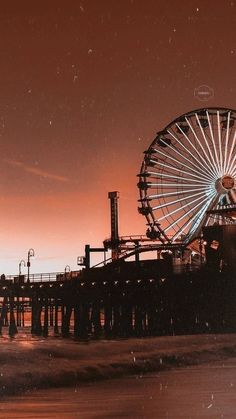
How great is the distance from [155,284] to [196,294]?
4.06 meters

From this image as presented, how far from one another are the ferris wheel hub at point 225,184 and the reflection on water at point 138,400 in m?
39.0

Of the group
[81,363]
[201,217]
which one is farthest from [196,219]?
[81,363]

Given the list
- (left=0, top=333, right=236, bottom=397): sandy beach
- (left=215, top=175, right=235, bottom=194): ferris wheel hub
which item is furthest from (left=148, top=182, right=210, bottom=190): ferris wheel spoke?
(left=0, top=333, right=236, bottom=397): sandy beach

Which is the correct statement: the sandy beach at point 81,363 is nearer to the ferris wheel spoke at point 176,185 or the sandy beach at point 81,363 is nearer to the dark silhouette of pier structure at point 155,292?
the dark silhouette of pier structure at point 155,292

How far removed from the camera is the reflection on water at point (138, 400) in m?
10.1

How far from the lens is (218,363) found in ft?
64.9

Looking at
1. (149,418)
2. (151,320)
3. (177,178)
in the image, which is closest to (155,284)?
(151,320)

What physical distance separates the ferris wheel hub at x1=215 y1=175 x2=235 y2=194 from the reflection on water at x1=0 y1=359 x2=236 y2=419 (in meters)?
39.0

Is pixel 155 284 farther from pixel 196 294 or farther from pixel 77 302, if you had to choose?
pixel 77 302

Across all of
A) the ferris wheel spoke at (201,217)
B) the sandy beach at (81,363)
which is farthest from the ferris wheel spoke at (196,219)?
the sandy beach at (81,363)

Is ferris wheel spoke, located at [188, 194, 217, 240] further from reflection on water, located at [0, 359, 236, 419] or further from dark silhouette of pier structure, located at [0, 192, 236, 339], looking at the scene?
reflection on water, located at [0, 359, 236, 419]

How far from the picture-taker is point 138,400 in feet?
38.4

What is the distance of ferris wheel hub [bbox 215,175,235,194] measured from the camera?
5359cm

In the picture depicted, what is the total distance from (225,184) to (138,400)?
43696 millimetres
